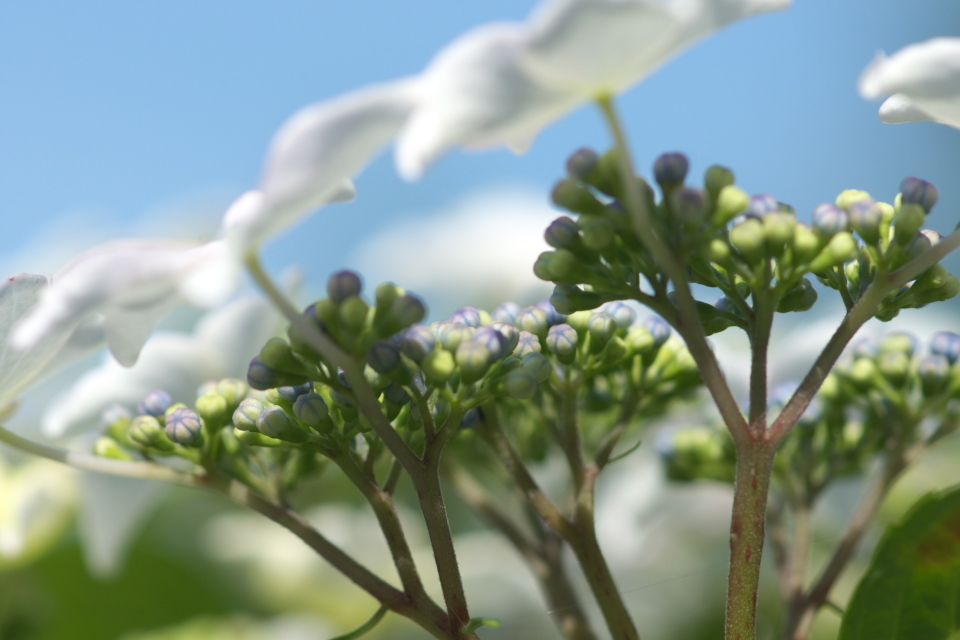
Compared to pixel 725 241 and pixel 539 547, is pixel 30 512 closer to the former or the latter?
pixel 539 547

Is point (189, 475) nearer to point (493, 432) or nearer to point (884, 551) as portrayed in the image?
point (493, 432)

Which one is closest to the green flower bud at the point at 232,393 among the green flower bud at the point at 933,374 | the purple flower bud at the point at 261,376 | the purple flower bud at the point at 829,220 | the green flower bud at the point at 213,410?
the green flower bud at the point at 213,410

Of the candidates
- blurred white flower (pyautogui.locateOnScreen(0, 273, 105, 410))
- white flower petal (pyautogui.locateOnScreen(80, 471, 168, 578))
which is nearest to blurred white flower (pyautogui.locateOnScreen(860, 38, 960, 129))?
blurred white flower (pyautogui.locateOnScreen(0, 273, 105, 410))

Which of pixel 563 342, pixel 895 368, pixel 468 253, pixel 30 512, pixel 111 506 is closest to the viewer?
pixel 563 342

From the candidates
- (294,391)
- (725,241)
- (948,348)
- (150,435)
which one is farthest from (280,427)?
(948,348)

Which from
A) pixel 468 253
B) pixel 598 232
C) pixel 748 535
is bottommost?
pixel 748 535

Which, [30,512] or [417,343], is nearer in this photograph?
[417,343]

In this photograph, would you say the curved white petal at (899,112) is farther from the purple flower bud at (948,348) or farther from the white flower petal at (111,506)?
the white flower petal at (111,506)
